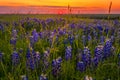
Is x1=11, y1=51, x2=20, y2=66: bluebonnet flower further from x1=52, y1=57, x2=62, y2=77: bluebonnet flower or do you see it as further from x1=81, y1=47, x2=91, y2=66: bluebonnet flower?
x1=81, y1=47, x2=91, y2=66: bluebonnet flower

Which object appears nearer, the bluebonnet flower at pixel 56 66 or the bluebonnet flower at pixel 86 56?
the bluebonnet flower at pixel 56 66

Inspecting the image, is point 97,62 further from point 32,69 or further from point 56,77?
point 32,69

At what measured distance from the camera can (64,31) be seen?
7777 millimetres

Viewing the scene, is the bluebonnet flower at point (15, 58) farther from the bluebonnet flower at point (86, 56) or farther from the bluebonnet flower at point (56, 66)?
the bluebonnet flower at point (86, 56)

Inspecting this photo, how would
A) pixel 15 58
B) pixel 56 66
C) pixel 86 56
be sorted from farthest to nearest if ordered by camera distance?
pixel 15 58 → pixel 86 56 → pixel 56 66

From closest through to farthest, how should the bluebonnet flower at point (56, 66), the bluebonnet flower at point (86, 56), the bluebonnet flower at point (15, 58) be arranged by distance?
the bluebonnet flower at point (56, 66) → the bluebonnet flower at point (86, 56) → the bluebonnet flower at point (15, 58)

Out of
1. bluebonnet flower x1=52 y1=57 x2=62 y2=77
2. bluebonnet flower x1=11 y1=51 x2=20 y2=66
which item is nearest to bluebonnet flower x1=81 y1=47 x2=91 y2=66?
bluebonnet flower x1=52 y1=57 x2=62 y2=77

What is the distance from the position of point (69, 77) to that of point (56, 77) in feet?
0.94

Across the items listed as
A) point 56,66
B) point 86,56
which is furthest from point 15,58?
point 86,56

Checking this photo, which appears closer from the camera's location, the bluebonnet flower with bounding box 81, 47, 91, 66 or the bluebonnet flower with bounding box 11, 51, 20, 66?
the bluebonnet flower with bounding box 81, 47, 91, 66

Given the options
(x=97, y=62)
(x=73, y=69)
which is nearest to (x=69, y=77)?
(x=73, y=69)

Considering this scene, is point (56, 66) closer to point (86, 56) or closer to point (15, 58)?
point (86, 56)

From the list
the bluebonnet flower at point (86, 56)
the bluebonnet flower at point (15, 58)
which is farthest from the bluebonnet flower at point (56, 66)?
the bluebonnet flower at point (15, 58)

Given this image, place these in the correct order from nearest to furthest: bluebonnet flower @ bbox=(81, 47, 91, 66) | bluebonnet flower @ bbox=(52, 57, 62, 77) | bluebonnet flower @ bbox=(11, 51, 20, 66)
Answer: bluebonnet flower @ bbox=(52, 57, 62, 77), bluebonnet flower @ bbox=(81, 47, 91, 66), bluebonnet flower @ bbox=(11, 51, 20, 66)
